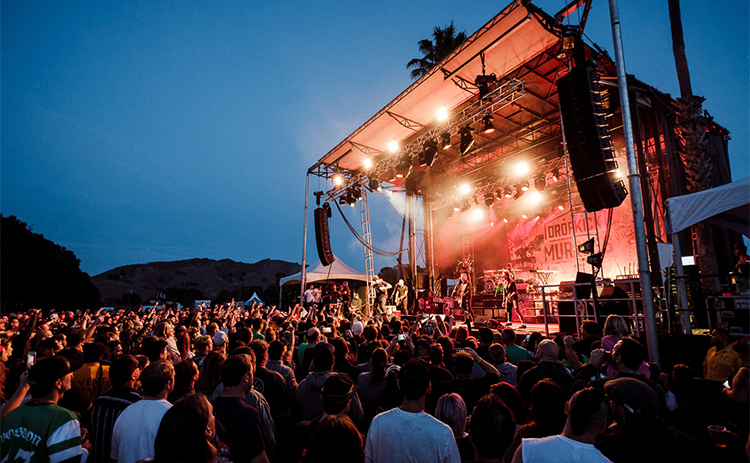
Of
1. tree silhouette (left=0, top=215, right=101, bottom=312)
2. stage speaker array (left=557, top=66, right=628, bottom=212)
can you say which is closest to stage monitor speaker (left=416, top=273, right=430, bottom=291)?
stage speaker array (left=557, top=66, right=628, bottom=212)

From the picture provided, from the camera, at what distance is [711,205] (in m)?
5.55

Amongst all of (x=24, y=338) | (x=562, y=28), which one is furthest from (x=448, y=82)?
(x=24, y=338)

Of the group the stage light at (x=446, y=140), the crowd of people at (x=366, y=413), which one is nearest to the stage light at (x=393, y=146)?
the stage light at (x=446, y=140)

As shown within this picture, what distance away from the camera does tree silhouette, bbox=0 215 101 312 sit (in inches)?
957

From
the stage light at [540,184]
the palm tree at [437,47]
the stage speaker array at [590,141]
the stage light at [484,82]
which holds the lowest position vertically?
the stage speaker array at [590,141]

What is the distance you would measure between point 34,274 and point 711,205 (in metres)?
35.4

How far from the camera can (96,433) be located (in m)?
2.55

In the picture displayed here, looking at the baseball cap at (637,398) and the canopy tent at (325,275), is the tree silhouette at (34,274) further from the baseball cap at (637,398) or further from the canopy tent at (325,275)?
the baseball cap at (637,398)

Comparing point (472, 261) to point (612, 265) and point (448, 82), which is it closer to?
point (612, 265)

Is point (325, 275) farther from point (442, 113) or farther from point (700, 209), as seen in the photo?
point (700, 209)

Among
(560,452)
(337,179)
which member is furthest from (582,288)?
(337,179)

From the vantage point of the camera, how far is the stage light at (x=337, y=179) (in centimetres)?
1582

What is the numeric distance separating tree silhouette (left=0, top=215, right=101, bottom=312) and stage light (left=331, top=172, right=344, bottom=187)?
22.4 metres

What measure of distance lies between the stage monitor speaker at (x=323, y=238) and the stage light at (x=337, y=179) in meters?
1.27
